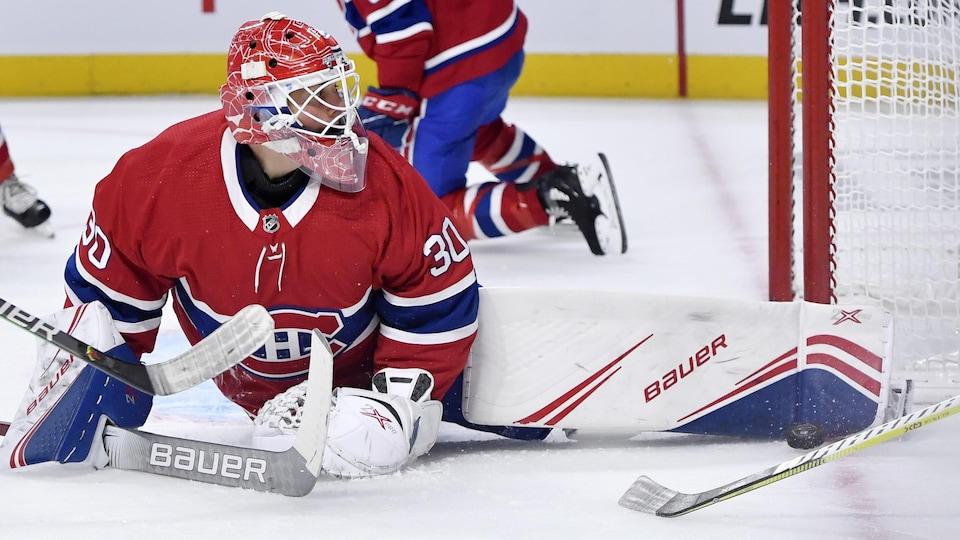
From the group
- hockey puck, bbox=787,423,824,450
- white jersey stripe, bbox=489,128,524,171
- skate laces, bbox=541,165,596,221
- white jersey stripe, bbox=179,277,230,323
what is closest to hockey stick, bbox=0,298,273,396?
white jersey stripe, bbox=179,277,230,323

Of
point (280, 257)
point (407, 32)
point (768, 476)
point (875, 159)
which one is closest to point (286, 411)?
point (280, 257)

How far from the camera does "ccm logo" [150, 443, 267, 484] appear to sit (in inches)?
80.9

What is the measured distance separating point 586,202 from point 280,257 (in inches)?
74.8

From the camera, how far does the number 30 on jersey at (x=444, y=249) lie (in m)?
2.14

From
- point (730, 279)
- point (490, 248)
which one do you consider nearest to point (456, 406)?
point (730, 279)

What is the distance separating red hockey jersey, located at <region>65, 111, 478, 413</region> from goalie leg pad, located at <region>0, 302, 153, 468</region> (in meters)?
0.07

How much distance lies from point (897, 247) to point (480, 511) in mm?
1354

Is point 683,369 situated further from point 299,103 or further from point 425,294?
point 299,103

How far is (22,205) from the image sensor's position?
418 centimetres

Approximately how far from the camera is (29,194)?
165 inches

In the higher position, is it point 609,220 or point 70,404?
point 70,404

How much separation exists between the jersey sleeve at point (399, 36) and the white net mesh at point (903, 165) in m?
1.14

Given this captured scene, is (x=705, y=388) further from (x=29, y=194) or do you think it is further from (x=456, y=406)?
(x=29, y=194)

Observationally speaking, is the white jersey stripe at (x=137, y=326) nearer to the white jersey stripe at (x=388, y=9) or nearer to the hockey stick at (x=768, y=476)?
the hockey stick at (x=768, y=476)
